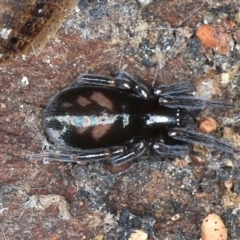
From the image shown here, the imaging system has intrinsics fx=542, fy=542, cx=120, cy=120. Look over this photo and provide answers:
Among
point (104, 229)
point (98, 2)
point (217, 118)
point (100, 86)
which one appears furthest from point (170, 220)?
point (98, 2)

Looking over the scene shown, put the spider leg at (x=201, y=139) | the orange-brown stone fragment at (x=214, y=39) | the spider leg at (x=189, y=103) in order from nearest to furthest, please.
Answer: the spider leg at (x=201, y=139)
the spider leg at (x=189, y=103)
the orange-brown stone fragment at (x=214, y=39)

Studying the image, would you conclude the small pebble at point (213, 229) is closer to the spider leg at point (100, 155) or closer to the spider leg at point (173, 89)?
the spider leg at point (100, 155)

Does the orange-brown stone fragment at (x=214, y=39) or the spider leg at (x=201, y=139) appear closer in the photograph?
the spider leg at (x=201, y=139)

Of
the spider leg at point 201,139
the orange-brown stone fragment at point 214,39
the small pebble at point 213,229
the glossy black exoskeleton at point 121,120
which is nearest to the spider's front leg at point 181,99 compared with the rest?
the glossy black exoskeleton at point 121,120

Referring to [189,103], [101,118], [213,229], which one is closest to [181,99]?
[189,103]

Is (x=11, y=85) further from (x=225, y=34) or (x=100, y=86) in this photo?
(x=225, y=34)

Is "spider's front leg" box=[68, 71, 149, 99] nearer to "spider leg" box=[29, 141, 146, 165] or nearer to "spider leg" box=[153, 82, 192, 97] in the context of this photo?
"spider leg" box=[153, 82, 192, 97]

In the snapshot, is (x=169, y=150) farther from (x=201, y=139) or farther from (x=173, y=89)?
(x=173, y=89)

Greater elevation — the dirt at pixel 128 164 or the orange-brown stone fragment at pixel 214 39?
the orange-brown stone fragment at pixel 214 39
